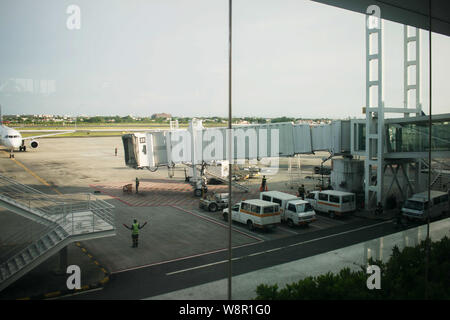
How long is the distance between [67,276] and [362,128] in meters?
17.5

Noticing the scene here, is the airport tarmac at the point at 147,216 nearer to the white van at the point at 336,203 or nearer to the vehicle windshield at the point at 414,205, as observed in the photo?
the white van at the point at 336,203

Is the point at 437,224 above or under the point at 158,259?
above

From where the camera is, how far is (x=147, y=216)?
1897 centimetres

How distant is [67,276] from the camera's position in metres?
10.7

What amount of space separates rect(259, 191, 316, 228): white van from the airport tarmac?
436mm

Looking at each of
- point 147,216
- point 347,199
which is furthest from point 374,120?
point 147,216

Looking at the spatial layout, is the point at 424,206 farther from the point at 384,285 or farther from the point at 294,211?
the point at 384,285

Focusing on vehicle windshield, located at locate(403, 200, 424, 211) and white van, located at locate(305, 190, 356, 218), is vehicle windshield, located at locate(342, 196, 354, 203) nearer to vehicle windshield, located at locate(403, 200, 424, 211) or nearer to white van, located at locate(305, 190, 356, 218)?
white van, located at locate(305, 190, 356, 218)

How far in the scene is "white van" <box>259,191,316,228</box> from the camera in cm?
1670

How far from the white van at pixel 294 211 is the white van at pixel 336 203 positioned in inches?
83.1

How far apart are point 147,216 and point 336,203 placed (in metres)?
9.92

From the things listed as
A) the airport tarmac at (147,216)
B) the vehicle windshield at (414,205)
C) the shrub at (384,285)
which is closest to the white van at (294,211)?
the airport tarmac at (147,216)
